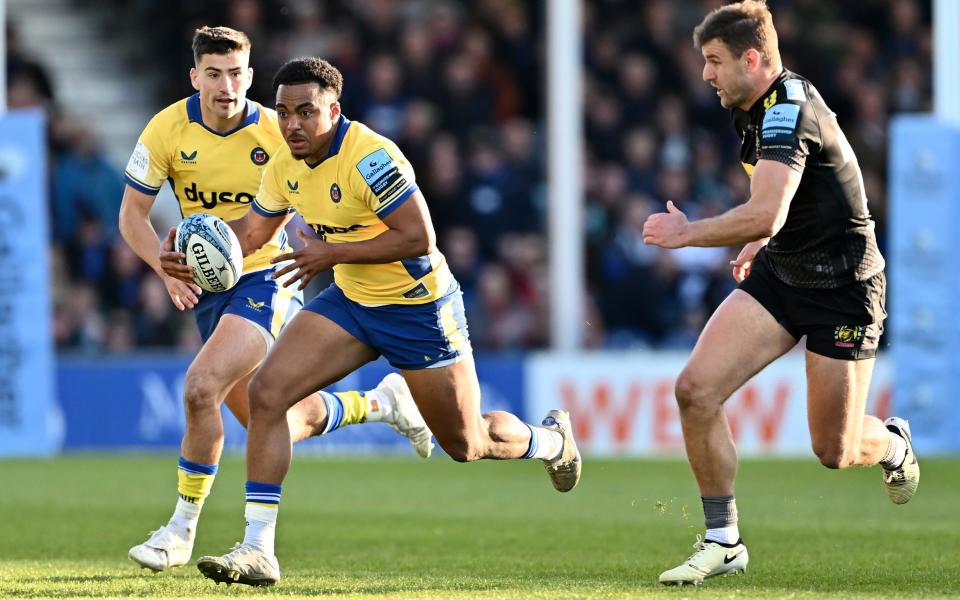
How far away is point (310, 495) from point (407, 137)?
20.8ft

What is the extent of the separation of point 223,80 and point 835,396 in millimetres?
3181

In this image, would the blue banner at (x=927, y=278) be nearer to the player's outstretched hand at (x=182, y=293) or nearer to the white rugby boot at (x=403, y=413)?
the white rugby boot at (x=403, y=413)

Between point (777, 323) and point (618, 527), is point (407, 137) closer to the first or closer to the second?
point (618, 527)

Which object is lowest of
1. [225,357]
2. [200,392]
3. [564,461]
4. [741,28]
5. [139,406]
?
[139,406]

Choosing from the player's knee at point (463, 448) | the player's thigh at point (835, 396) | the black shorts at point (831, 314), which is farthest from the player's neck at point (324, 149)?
the player's thigh at point (835, 396)

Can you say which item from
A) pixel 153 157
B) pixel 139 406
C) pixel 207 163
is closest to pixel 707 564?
pixel 207 163

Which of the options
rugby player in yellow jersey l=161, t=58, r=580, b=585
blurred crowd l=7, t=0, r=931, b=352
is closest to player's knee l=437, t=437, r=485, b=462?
rugby player in yellow jersey l=161, t=58, r=580, b=585

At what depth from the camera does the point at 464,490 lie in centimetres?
1193

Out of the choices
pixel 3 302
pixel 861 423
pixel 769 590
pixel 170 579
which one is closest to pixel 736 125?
pixel 861 423

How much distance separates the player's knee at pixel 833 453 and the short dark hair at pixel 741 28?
5.39 ft

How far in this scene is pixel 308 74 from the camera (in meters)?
6.65

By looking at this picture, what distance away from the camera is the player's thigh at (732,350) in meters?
6.62

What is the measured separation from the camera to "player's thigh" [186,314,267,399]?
7.44 metres

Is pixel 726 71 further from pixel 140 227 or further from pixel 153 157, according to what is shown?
pixel 140 227
